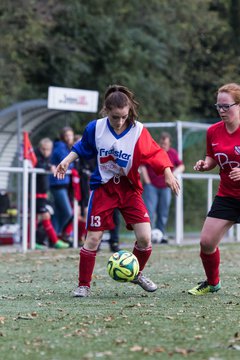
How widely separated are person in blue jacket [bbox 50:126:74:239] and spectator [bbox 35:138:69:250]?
16cm

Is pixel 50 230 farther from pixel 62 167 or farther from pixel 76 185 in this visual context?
pixel 62 167

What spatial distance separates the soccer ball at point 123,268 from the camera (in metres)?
9.26

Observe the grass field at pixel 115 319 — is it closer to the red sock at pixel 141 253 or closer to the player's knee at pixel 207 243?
the red sock at pixel 141 253

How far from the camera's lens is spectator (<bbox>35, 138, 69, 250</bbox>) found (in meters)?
17.3

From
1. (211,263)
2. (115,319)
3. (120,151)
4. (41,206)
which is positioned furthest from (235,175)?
(41,206)

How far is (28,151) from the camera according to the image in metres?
17.1

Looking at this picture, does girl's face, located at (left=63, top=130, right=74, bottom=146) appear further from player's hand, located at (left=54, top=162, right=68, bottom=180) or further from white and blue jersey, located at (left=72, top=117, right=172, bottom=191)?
player's hand, located at (left=54, top=162, right=68, bottom=180)

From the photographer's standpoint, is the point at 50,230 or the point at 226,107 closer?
the point at 226,107

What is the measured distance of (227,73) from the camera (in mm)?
40562

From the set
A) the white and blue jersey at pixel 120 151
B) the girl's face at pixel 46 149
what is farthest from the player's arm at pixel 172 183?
the girl's face at pixel 46 149

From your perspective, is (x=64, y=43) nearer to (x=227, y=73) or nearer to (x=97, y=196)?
(x=227, y=73)

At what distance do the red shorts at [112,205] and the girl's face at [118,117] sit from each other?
50cm

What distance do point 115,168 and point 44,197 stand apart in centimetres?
785

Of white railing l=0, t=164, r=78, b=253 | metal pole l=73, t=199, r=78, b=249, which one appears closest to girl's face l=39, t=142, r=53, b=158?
white railing l=0, t=164, r=78, b=253
